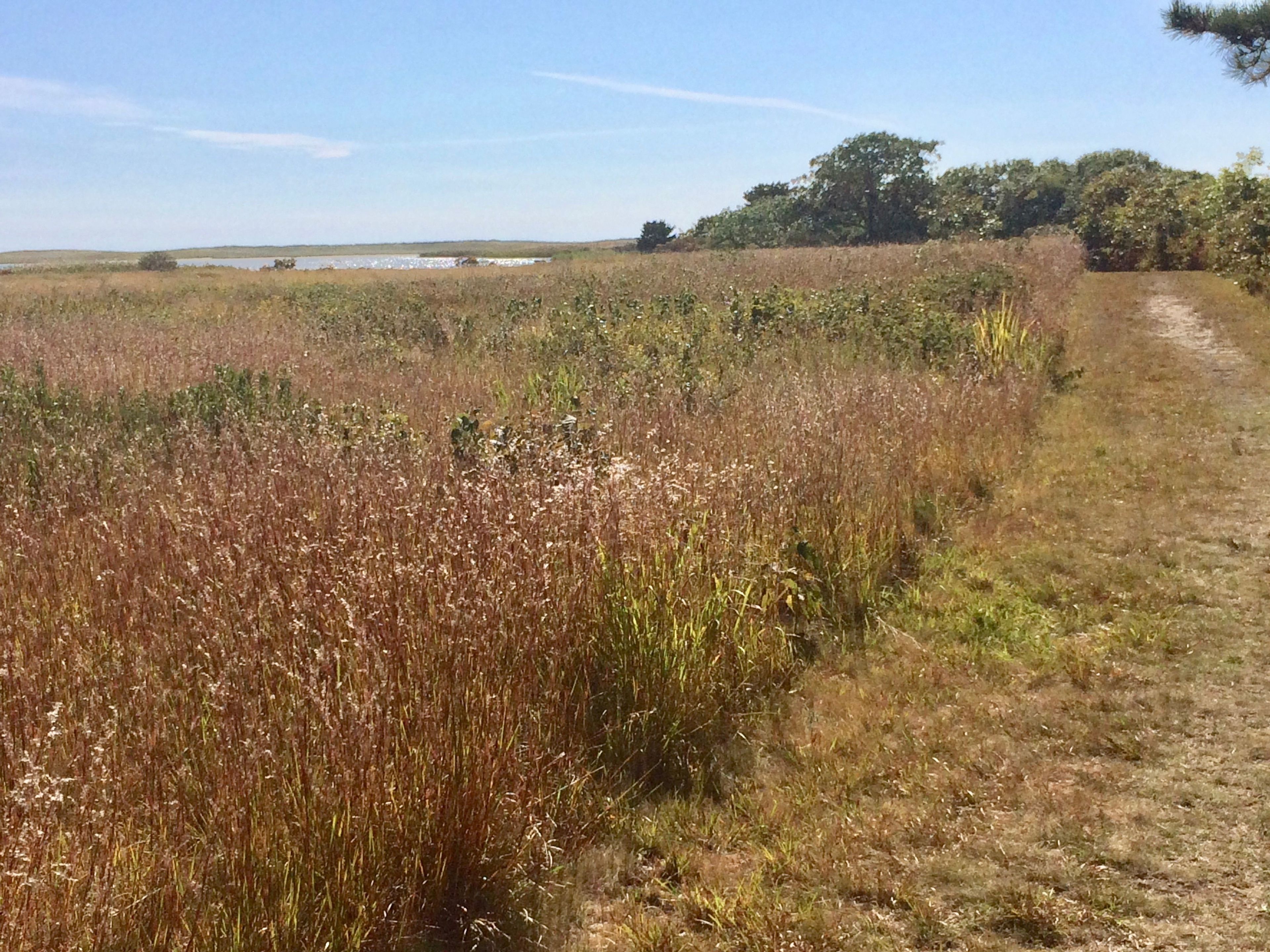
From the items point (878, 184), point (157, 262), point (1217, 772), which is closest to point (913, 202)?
point (878, 184)

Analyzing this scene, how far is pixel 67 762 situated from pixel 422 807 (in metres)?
0.97

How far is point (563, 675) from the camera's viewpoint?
11.6ft

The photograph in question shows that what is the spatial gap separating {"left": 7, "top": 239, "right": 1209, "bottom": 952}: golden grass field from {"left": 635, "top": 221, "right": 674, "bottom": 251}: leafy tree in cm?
5491

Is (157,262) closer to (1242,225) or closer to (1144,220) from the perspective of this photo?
(1144,220)

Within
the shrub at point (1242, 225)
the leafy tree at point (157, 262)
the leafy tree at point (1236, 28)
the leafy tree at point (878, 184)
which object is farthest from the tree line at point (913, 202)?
the leafy tree at point (157, 262)

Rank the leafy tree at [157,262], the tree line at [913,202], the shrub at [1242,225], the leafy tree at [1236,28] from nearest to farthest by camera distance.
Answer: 1. the leafy tree at [1236,28]
2. the shrub at [1242,225]
3. the tree line at [913,202]
4. the leafy tree at [157,262]

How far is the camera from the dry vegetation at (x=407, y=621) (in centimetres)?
244

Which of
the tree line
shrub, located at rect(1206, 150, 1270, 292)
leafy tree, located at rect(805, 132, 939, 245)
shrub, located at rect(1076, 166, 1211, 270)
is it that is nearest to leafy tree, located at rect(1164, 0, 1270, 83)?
shrub, located at rect(1206, 150, 1270, 292)

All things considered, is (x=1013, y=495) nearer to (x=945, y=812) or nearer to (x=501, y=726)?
(x=945, y=812)

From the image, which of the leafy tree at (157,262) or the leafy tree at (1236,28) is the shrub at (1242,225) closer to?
the leafy tree at (1236,28)

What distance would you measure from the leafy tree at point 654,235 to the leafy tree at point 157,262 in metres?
27.8

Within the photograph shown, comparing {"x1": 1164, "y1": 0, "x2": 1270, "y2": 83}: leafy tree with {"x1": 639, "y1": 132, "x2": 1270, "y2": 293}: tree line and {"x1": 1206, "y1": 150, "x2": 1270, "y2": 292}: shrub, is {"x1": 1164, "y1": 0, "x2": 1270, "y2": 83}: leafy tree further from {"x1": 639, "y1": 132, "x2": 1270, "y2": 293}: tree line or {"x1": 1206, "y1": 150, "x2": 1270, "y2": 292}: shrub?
{"x1": 639, "y1": 132, "x2": 1270, "y2": 293}: tree line

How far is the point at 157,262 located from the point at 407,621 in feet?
186

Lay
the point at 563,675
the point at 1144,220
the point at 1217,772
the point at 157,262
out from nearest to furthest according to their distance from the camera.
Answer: the point at 1217,772, the point at 563,675, the point at 1144,220, the point at 157,262
